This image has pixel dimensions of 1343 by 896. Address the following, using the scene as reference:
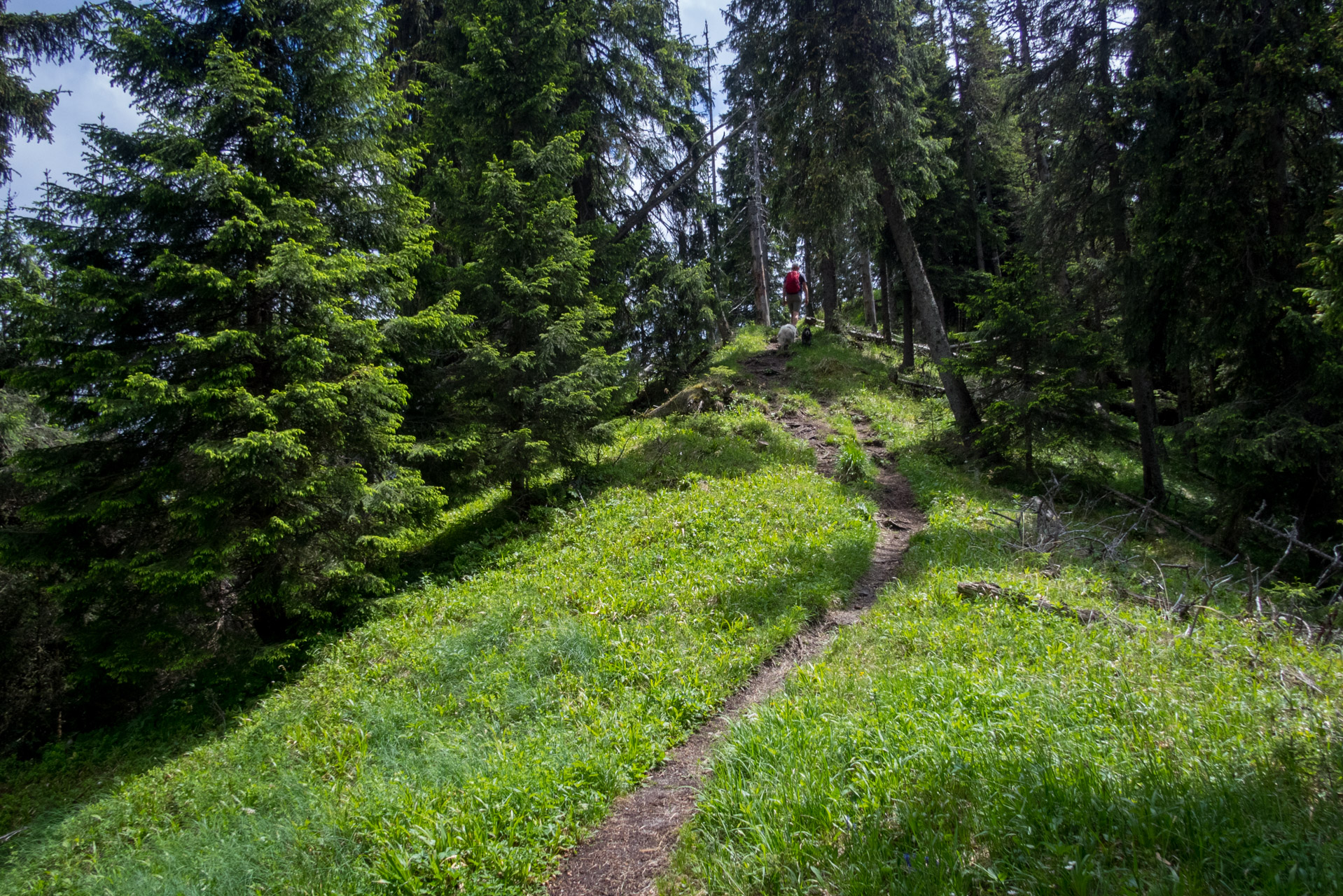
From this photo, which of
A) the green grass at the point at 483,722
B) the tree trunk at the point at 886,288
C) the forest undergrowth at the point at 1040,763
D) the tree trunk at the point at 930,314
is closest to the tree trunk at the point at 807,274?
the tree trunk at the point at 886,288

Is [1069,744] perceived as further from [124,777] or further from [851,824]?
[124,777]

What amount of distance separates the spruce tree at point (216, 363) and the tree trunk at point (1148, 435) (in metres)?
14.4

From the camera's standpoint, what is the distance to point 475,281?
444 inches

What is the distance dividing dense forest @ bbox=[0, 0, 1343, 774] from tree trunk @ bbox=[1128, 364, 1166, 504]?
90 millimetres

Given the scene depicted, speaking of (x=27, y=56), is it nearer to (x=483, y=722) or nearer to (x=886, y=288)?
(x=483, y=722)

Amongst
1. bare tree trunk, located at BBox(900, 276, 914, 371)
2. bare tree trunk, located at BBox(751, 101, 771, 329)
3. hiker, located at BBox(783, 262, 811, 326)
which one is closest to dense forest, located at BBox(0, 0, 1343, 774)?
bare tree trunk, located at BBox(900, 276, 914, 371)

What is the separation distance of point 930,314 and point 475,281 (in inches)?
431

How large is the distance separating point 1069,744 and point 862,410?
48.2 feet

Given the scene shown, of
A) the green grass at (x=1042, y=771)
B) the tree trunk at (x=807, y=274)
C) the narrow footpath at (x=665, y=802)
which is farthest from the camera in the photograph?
the tree trunk at (x=807, y=274)

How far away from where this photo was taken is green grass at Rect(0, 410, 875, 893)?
4.05 metres

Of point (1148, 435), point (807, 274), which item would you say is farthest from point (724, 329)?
point (1148, 435)

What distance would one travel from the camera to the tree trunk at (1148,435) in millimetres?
12781

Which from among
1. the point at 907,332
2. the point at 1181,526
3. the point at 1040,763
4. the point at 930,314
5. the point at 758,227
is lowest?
the point at 1181,526

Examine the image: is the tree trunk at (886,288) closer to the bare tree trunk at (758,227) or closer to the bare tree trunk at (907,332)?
the bare tree trunk at (907,332)
